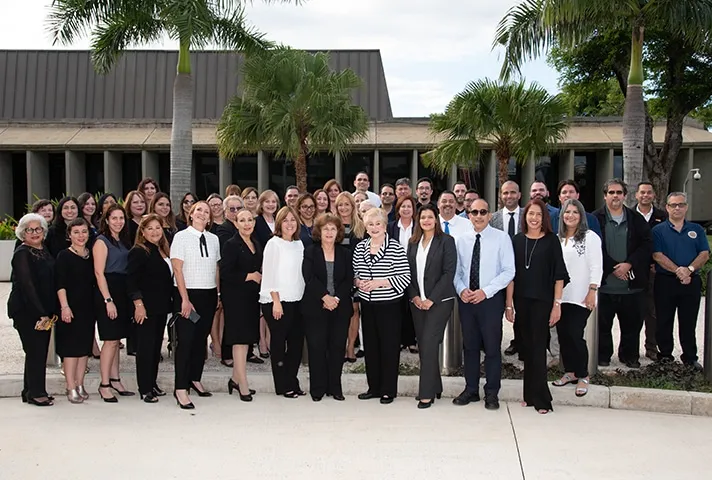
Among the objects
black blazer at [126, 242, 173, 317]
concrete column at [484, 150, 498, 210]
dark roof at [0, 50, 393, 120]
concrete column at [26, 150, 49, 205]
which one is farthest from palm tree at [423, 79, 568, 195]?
concrete column at [26, 150, 49, 205]

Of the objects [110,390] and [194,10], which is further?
[194,10]

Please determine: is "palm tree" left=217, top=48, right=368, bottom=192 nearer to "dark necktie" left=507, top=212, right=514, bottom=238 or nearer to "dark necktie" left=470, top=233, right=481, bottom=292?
"dark necktie" left=507, top=212, right=514, bottom=238

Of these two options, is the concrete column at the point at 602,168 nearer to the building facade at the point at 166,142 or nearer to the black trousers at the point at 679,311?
the building facade at the point at 166,142

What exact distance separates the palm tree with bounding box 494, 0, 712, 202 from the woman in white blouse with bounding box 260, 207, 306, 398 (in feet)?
26.7

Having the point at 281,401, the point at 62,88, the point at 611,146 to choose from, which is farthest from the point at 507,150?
the point at 62,88

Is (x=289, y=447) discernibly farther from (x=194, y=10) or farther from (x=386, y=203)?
(x=194, y=10)

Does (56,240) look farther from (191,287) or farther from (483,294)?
(483,294)

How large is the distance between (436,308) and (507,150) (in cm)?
1069

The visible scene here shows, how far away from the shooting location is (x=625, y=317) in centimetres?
793

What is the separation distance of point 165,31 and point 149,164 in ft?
31.9

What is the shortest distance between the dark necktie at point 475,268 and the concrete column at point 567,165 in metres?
17.9

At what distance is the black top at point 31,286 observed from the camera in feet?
21.9

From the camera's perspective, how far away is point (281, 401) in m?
7.11

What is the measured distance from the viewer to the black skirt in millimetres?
6957
